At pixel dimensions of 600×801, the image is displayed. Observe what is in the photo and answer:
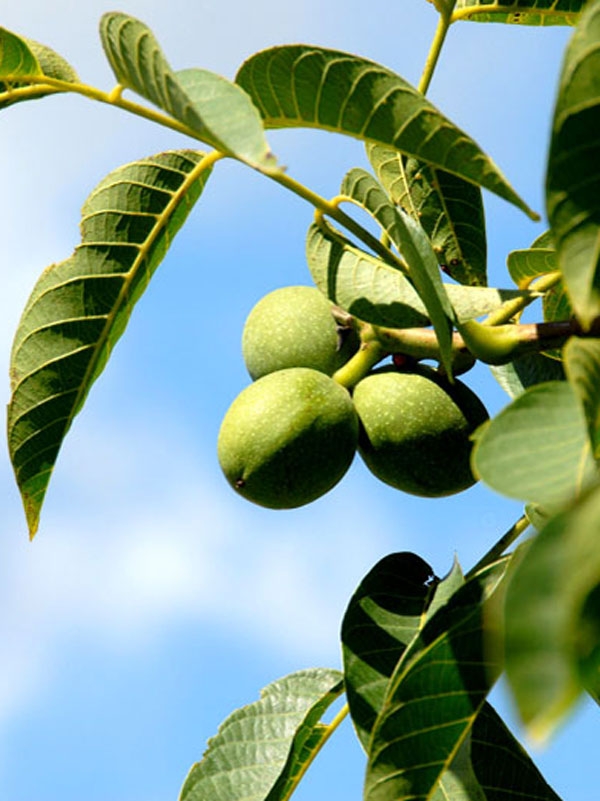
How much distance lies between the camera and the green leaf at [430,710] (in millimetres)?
1250

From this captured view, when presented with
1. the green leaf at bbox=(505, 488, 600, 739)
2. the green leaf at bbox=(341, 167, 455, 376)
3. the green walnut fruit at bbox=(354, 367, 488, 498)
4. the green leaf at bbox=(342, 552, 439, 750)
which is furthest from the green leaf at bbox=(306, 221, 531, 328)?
the green leaf at bbox=(505, 488, 600, 739)

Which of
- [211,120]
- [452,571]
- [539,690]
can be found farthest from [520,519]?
[539,690]

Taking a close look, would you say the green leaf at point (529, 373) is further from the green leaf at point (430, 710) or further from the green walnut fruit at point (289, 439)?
the green leaf at point (430, 710)

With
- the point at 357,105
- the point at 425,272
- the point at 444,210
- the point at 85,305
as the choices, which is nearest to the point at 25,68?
the point at 85,305

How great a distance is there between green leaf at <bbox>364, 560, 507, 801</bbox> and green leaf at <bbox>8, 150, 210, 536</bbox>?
673 mm

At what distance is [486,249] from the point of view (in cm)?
186

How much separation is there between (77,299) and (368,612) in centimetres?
63

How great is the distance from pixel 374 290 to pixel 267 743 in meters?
0.78

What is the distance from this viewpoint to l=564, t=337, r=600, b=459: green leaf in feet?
2.91

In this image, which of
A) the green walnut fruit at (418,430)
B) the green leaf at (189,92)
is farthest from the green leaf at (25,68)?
the green walnut fruit at (418,430)

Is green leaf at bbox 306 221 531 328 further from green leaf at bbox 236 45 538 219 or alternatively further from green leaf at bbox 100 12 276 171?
green leaf at bbox 100 12 276 171

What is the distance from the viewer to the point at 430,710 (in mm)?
1270

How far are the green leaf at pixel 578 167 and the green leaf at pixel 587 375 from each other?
5 centimetres

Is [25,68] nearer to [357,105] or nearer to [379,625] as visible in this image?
[357,105]
